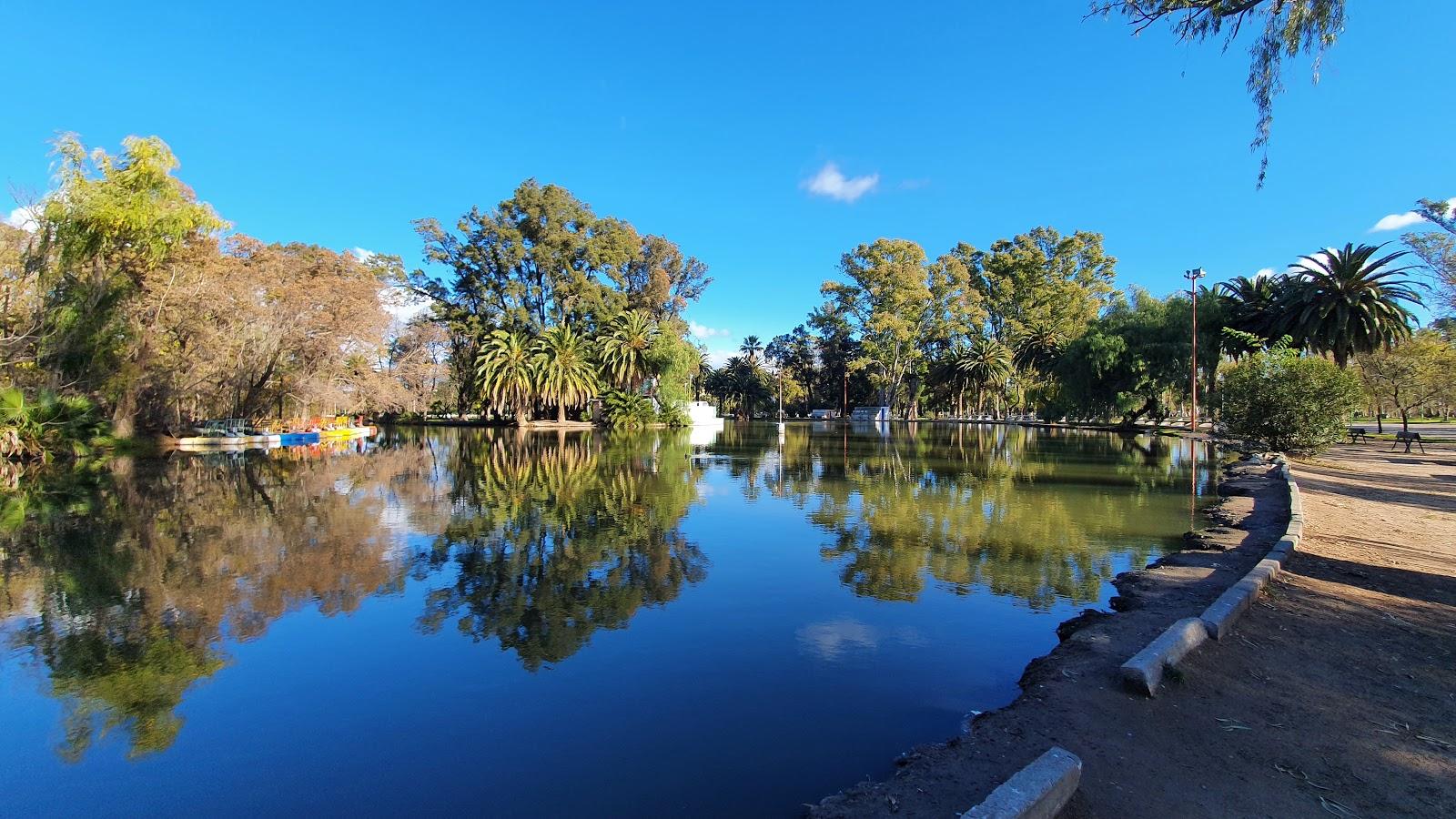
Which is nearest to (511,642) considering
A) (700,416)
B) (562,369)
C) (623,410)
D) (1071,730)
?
(1071,730)

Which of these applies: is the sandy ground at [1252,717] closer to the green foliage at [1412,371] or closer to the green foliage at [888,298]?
the green foliage at [1412,371]

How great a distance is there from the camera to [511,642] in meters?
5.48

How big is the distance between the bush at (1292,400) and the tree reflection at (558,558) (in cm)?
1682

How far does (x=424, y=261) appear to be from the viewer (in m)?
48.5

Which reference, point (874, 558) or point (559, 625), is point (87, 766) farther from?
point (874, 558)

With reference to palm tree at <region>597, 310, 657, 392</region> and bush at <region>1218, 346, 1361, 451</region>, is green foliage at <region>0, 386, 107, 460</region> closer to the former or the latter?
palm tree at <region>597, 310, 657, 392</region>

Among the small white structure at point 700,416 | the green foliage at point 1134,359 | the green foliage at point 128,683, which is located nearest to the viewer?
the green foliage at point 128,683

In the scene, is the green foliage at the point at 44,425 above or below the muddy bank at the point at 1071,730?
above

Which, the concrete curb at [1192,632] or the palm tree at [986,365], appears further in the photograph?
the palm tree at [986,365]

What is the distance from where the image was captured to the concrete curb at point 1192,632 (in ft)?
13.2

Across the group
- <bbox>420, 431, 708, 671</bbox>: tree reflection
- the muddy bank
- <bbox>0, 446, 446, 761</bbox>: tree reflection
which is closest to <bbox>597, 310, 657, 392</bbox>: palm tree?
<bbox>420, 431, 708, 671</bbox>: tree reflection

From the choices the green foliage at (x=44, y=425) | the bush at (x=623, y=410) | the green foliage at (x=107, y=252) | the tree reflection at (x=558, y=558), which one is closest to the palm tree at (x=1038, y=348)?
the bush at (x=623, y=410)

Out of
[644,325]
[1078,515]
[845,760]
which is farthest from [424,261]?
[845,760]

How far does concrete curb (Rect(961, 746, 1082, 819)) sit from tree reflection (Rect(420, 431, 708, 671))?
346 cm
